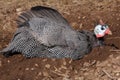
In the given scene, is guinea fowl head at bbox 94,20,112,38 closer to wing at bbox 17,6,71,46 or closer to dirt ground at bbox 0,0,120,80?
dirt ground at bbox 0,0,120,80

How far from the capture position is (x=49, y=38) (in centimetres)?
560

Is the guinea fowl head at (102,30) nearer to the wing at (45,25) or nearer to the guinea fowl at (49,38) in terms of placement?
the guinea fowl at (49,38)

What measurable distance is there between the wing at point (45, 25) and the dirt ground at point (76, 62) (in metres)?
0.27

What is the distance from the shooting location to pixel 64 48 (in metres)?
5.61

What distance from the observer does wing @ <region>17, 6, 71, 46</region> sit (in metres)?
5.60

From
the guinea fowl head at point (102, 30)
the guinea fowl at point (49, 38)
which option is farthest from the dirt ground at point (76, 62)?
the guinea fowl head at point (102, 30)

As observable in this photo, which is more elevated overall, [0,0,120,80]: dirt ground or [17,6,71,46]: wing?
[17,6,71,46]: wing

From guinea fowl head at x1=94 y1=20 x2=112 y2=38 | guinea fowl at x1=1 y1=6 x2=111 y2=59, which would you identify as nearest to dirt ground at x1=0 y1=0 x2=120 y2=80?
guinea fowl at x1=1 y1=6 x2=111 y2=59

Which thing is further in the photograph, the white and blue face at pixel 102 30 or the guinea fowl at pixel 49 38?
the white and blue face at pixel 102 30

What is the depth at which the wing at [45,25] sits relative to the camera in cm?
560

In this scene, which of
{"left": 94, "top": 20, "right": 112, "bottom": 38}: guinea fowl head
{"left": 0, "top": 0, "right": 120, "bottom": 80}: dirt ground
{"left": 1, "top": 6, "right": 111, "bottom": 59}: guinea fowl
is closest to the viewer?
{"left": 0, "top": 0, "right": 120, "bottom": 80}: dirt ground

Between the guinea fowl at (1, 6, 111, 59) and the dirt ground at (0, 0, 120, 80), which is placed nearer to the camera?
the dirt ground at (0, 0, 120, 80)

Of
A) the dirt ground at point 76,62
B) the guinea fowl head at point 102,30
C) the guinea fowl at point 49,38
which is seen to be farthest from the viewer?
the guinea fowl head at point 102,30

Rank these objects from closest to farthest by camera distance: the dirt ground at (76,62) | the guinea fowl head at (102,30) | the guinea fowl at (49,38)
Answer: the dirt ground at (76,62)
the guinea fowl at (49,38)
the guinea fowl head at (102,30)
